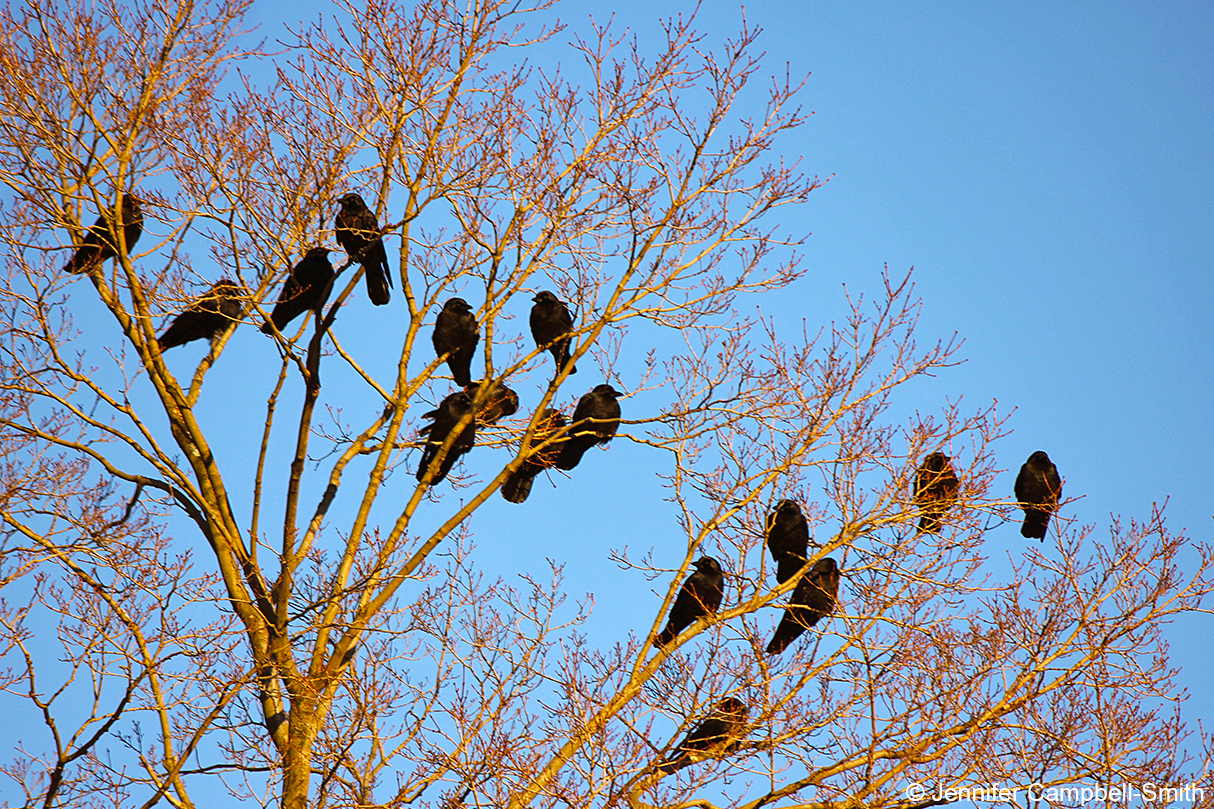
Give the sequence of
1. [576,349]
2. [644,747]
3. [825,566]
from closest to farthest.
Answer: [644,747] → [825,566] → [576,349]

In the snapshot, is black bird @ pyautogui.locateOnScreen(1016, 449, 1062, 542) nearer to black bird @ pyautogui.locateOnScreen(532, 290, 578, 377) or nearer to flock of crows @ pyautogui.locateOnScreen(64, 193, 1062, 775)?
flock of crows @ pyautogui.locateOnScreen(64, 193, 1062, 775)

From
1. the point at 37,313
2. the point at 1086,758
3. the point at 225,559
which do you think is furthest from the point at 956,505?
the point at 37,313

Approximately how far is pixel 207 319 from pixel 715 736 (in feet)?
13.8

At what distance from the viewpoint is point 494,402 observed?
24.3ft

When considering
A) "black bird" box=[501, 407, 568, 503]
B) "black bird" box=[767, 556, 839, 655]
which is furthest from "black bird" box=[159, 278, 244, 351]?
"black bird" box=[767, 556, 839, 655]

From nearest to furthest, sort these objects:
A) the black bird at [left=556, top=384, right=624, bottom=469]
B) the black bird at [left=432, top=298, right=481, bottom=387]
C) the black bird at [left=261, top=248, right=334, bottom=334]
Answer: the black bird at [left=261, top=248, right=334, bottom=334], the black bird at [left=556, top=384, right=624, bottom=469], the black bird at [left=432, top=298, right=481, bottom=387]

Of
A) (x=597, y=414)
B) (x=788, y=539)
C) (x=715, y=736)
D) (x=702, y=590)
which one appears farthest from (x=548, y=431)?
(x=715, y=736)

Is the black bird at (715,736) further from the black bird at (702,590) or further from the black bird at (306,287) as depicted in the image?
the black bird at (306,287)

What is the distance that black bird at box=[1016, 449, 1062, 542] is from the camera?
7662 millimetres

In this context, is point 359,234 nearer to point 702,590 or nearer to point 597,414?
point 597,414

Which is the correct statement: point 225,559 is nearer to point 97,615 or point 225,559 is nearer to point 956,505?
point 97,615

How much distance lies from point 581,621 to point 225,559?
6.92 ft

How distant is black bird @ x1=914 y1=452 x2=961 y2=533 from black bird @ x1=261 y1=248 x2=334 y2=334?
375 cm

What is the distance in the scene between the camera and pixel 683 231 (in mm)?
7191
